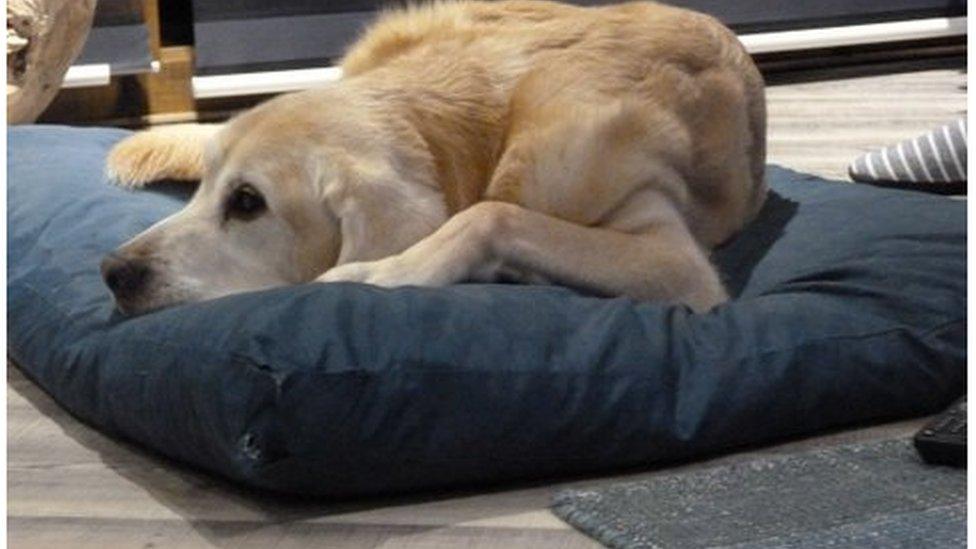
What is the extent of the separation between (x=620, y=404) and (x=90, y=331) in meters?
0.67

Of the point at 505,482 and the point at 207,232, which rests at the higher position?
the point at 207,232

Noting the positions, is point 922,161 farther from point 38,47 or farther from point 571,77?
point 38,47

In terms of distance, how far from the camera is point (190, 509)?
196 centimetres

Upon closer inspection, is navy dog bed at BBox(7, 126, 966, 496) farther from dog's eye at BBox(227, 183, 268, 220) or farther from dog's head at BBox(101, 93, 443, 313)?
dog's eye at BBox(227, 183, 268, 220)

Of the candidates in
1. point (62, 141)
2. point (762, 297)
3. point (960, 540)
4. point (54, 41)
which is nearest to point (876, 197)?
point (762, 297)

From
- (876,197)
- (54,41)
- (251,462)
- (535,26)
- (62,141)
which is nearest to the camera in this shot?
(251,462)

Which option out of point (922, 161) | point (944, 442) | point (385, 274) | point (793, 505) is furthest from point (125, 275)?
point (922, 161)

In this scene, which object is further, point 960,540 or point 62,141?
point 62,141

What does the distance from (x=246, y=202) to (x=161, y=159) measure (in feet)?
1.94

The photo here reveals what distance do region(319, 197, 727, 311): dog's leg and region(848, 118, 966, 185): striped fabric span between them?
1366 mm

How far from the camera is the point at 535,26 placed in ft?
8.43

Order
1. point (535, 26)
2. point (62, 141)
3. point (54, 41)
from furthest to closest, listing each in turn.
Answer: point (54, 41) < point (62, 141) < point (535, 26)

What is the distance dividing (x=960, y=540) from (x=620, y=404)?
42cm

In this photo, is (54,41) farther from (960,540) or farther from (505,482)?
(960,540)
